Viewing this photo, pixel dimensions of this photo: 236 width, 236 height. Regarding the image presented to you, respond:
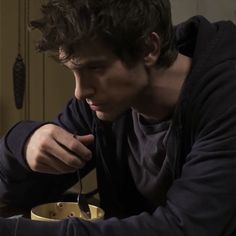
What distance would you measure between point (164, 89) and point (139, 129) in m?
0.12

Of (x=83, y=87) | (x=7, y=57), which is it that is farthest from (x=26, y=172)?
(x=7, y=57)

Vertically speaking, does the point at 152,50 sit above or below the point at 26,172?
above

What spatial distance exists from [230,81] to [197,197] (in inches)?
8.2

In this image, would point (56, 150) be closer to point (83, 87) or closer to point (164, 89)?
point (83, 87)

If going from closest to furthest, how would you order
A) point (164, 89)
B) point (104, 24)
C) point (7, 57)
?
1. point (104, 24)
2. point (164, 89)
3. point (7, 57)

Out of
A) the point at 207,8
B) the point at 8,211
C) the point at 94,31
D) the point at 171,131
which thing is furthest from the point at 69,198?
the point at 207,8

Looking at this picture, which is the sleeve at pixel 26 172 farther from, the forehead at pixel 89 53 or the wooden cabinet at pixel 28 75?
the wooden cabinet at pixel 28 75

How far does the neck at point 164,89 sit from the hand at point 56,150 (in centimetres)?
14

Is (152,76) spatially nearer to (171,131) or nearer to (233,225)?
(171,131)

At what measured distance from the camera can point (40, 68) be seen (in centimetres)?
219

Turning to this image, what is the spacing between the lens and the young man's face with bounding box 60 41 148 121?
33.9 inches

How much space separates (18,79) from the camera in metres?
2.13

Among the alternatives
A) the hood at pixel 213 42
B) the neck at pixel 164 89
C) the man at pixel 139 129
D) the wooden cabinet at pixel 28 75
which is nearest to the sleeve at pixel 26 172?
the man at pixel 139 129

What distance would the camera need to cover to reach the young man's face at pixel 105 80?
86 centimetres
